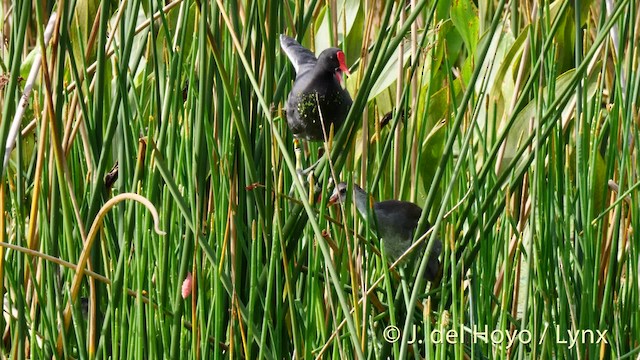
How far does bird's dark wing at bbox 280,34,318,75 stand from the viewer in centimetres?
101

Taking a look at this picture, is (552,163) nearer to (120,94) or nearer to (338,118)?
(338,118)

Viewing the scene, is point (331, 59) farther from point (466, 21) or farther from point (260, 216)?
point (466, 21)

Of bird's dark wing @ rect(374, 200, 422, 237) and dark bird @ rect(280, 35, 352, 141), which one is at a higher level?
dark bird @ rect(280, 35, 352, 141)

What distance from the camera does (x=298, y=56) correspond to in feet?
3.36

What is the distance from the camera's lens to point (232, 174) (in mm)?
1004

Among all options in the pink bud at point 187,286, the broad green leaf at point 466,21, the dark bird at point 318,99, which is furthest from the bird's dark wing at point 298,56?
the broad green leaf at point 466,21

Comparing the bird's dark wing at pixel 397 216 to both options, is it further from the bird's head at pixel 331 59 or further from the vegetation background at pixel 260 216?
the bird's head at pixel 331 59

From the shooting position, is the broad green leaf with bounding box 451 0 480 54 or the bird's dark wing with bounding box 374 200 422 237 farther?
the broad green leaf with bounding box 451 0 480 54

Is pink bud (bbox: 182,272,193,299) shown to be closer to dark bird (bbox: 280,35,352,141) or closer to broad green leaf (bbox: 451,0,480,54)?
dark bird (bbox: 280,35,352,141)

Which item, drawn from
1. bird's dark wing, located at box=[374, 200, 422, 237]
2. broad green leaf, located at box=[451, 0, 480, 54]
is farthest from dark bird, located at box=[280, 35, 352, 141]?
broad green leaf, located at box=[451, 0, 480, 54]

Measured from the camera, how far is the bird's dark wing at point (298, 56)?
39.7 inches

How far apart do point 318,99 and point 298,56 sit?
0.33ft

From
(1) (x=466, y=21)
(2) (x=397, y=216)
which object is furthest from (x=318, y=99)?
(1) (x=466, y=21)

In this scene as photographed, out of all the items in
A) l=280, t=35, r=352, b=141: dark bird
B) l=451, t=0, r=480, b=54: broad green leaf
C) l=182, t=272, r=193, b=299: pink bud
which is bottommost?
l=182, t=272, r=193, b=299: pink bud
